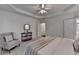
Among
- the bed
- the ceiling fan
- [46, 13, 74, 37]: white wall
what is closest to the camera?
the bed

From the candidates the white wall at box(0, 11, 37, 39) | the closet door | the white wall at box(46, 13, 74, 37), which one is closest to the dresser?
the white wall at box(0, 11, 37, 39)

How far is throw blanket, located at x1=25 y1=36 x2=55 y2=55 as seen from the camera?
57.4 inches

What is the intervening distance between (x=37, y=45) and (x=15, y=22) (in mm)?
637

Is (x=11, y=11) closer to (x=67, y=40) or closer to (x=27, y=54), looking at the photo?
(x=27, y=54)

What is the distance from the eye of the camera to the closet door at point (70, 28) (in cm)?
158

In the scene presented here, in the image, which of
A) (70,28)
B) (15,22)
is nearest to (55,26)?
(70,28)

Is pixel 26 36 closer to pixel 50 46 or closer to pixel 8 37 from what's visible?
pixel 8 37

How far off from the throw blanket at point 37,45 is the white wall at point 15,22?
0.17m

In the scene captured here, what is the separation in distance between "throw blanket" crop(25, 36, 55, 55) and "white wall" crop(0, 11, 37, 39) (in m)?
0.17

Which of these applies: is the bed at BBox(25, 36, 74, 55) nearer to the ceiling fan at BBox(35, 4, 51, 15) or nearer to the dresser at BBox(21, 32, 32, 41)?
the dresser at BBox(21, 32, 32, 41)

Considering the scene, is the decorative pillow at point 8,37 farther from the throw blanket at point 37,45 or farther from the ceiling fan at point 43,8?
the ceiling fan at point 43,8

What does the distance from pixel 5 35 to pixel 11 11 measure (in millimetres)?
483

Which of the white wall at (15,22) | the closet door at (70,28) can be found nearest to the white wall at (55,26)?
the closet door at (70,28)

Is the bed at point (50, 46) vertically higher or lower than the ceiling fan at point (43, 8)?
lower
